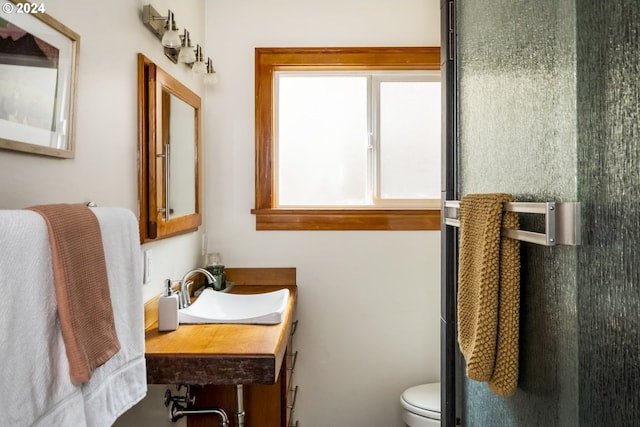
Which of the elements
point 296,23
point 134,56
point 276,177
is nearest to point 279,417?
point 276,177

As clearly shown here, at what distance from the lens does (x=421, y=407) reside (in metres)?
2.27

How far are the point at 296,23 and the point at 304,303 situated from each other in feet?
5.00

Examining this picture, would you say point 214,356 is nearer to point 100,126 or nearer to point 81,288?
point 81,288

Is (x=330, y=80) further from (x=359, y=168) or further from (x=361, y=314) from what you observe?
(x=361, y=314)

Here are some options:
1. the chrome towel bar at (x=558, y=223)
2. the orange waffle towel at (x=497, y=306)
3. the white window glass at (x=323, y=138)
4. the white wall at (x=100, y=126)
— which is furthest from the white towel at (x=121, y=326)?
the white window glass at (x=323, y=138)

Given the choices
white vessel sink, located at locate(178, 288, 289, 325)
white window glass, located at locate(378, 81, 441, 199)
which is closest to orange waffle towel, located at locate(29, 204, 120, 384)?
white vessel sink, located at locate(178, 288, 289, 325)

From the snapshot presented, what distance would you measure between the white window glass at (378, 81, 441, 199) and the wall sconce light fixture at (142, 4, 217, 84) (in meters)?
1.05

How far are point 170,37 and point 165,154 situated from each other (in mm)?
442

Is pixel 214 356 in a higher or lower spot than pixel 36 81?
lower

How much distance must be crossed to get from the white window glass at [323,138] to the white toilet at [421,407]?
3.39 ft

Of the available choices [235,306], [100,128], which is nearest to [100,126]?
[100,128]

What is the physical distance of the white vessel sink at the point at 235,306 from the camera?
1.91 metres

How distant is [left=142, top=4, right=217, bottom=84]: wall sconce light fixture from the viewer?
1.78m

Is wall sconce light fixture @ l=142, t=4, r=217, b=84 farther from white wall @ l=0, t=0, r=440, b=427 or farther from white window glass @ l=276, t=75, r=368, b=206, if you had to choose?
white window glass @ l=276, t=75, r=368, b=206
